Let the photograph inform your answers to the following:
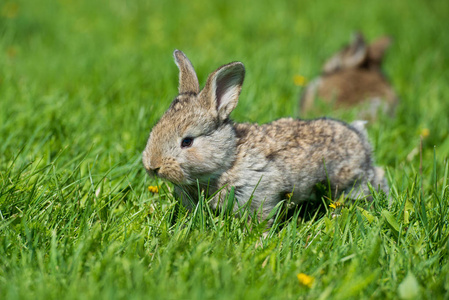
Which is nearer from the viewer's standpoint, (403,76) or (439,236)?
(439,236)

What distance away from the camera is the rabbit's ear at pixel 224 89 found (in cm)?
330

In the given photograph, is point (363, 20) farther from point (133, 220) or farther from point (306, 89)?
point (133, 220)

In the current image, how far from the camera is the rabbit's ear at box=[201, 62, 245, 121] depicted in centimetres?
330

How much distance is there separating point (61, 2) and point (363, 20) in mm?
5406

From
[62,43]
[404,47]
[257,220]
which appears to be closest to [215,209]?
[257,220]

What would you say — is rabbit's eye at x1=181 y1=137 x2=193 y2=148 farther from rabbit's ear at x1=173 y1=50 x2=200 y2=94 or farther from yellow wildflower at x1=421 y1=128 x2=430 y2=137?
yellow wildflower at x1=421 y1=128 x2=430 y2=137

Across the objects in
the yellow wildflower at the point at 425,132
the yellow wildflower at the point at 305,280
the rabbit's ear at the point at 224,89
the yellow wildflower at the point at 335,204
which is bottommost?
the yellow wildflower at the point at 425,132

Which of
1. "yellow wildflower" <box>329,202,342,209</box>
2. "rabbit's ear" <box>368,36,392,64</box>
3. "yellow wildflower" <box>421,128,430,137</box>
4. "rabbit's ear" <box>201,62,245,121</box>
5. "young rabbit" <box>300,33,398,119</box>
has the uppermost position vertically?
"rabbit's ear" <box>201,62,245,121</box>

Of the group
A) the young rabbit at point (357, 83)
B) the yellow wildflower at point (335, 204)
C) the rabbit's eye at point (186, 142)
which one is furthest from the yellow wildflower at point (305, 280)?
the young rabbit at point (357, 83)

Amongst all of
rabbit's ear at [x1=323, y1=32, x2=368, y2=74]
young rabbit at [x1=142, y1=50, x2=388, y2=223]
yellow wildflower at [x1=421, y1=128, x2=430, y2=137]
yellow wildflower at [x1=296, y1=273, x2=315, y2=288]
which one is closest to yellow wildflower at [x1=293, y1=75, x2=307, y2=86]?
rabbit's ear at [x1=323, y1=32, x2=368, y2=74]

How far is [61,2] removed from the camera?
8.74 meters

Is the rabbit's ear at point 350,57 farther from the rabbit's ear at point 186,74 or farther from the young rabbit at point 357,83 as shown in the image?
the rabbit's ear at point 186,74

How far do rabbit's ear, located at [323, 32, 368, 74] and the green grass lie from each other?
275 mm

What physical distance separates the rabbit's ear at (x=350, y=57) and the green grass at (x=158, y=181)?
0.28 meters
